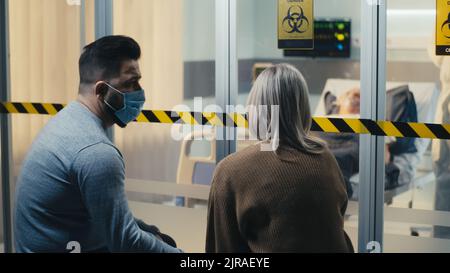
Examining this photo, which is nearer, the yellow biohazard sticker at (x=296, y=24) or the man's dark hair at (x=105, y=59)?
the man's dark hair at (x=105, y=59)

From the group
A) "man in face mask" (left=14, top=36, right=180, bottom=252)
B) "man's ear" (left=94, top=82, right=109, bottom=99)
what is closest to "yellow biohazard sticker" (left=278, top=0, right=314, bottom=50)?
"man's ear" (left=94, top=82, right=109, bottom=99)

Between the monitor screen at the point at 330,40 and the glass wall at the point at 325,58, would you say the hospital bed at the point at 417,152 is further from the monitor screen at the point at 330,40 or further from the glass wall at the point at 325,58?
the monitor screen at the point at 330,40

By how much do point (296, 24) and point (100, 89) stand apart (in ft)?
3.36

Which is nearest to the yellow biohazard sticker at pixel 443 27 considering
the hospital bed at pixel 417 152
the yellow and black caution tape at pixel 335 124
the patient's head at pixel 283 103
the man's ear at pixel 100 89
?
the hospital bed at pixel 417 152

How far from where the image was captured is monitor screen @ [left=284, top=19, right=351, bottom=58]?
392cm

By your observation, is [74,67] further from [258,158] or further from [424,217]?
[424,217]

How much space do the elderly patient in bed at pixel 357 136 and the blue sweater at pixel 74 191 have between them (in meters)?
1.06

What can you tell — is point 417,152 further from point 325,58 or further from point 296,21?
point 296,21

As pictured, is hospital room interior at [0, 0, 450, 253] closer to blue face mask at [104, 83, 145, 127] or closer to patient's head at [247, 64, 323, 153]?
blue face mask at [104, 83, 145, 127]

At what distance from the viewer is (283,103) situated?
3205mm

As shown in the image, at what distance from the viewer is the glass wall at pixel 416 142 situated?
12.0 ft

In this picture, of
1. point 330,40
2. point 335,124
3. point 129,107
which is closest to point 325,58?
point 330,40
